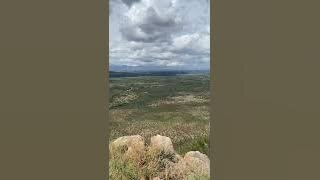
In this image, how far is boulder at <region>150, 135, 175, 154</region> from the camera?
7188 mm

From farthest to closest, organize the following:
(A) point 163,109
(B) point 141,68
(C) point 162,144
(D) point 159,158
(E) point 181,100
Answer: (E) point 181,100 → (A) point 163,109 → (B) point 141,68 → (C) point 162,144 → (D) point 159,158

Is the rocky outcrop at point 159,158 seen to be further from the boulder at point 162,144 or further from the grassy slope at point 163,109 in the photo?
the grassy slope at point 163,109

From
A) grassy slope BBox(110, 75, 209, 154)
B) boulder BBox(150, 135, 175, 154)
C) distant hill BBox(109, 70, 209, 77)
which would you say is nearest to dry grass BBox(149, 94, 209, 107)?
grassy slope BBox(110, 75, 209, 154)

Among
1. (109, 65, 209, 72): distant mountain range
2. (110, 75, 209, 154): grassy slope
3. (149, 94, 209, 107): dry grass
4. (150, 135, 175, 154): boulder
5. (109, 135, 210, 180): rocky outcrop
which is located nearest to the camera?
(109, 135, 210, 180): rocky outcrop

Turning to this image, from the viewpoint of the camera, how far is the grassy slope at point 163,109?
7.54 metres

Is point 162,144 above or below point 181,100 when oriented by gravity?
below

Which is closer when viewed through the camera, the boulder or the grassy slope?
the boulder

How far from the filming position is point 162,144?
7.26m

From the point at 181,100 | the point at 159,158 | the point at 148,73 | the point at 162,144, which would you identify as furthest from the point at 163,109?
the point at 159,158

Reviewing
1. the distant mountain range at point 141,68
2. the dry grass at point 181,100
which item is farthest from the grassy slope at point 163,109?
the distant mountain range at point 141,68

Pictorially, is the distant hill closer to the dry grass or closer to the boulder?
the dry grass

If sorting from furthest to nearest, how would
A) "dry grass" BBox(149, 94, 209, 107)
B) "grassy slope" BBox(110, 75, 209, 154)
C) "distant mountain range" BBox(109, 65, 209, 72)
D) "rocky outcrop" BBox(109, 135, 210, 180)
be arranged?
"dry grass" BBox(149, 94, 209, 107), "grassy slope" BBox(110, 75, 209, 154), "distant mountain range" BBox(109, 65, 209, 72), "rocky outcrop" BBox(109, 135, 210, 180)

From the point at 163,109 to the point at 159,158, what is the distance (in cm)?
107

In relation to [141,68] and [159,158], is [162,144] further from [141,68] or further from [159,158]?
Result: [141,68]
